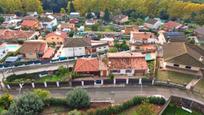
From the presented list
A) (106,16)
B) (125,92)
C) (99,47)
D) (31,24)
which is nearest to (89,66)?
(125,92)

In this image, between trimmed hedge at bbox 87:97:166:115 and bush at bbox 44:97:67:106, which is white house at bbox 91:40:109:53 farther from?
trimmed hedge at bbox 87:97:166:115

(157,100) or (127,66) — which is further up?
(127,66)

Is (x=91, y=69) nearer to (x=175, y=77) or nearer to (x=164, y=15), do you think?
(x=175, y=77)

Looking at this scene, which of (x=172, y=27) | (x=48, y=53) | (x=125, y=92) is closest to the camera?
(x=125, y=92)

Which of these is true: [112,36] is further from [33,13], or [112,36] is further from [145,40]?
[33,13]

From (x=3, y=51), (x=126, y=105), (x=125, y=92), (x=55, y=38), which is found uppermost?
(x=55, y=38)

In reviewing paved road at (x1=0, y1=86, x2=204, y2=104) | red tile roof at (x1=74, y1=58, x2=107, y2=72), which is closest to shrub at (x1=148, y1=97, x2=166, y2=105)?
paved road at (x1=0, y1=86, x2=204, y2=104)

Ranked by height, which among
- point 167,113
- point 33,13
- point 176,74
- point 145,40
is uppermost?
point 33,13

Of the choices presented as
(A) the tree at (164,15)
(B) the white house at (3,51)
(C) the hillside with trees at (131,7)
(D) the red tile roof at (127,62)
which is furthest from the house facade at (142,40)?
(A) the tree at (164,15)

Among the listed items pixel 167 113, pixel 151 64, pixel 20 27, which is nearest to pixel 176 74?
pixel 151 64
